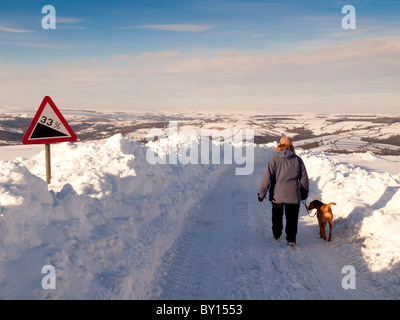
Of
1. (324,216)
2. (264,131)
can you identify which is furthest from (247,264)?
(264,131)

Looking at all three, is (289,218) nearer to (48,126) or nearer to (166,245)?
(166,245)

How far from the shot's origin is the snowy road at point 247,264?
457 centimetres

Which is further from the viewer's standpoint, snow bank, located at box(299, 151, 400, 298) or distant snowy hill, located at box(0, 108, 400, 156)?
distant snowy hill, located at box(0, 108, 400, 156)

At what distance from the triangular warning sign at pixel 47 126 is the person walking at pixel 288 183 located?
421 centimetres

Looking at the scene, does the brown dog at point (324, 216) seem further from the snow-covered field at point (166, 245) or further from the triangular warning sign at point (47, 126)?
the triangular warning sign at point (47, 126)

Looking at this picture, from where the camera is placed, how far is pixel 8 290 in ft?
11.9

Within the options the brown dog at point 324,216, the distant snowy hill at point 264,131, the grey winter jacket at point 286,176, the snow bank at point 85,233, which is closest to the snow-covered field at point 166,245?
the snow bank at point 85,233

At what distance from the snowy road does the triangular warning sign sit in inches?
128

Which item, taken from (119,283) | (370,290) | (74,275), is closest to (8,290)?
(74,275)

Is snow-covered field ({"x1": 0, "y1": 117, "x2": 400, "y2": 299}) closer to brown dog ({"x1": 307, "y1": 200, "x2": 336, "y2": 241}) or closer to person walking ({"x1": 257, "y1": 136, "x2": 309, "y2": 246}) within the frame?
brown dog ({"x1": 307, "y1": 200, "x2": 336, "y2": 241})

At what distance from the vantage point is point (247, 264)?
5465 millimetres

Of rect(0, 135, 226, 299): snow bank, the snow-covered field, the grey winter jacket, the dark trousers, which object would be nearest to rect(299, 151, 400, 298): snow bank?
the snow-covered field

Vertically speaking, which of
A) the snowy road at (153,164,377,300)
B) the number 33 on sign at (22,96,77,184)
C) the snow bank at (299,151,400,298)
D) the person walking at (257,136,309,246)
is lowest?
the snowy road at (153,164,377,300)

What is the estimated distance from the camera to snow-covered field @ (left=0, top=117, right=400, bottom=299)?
426 cm
